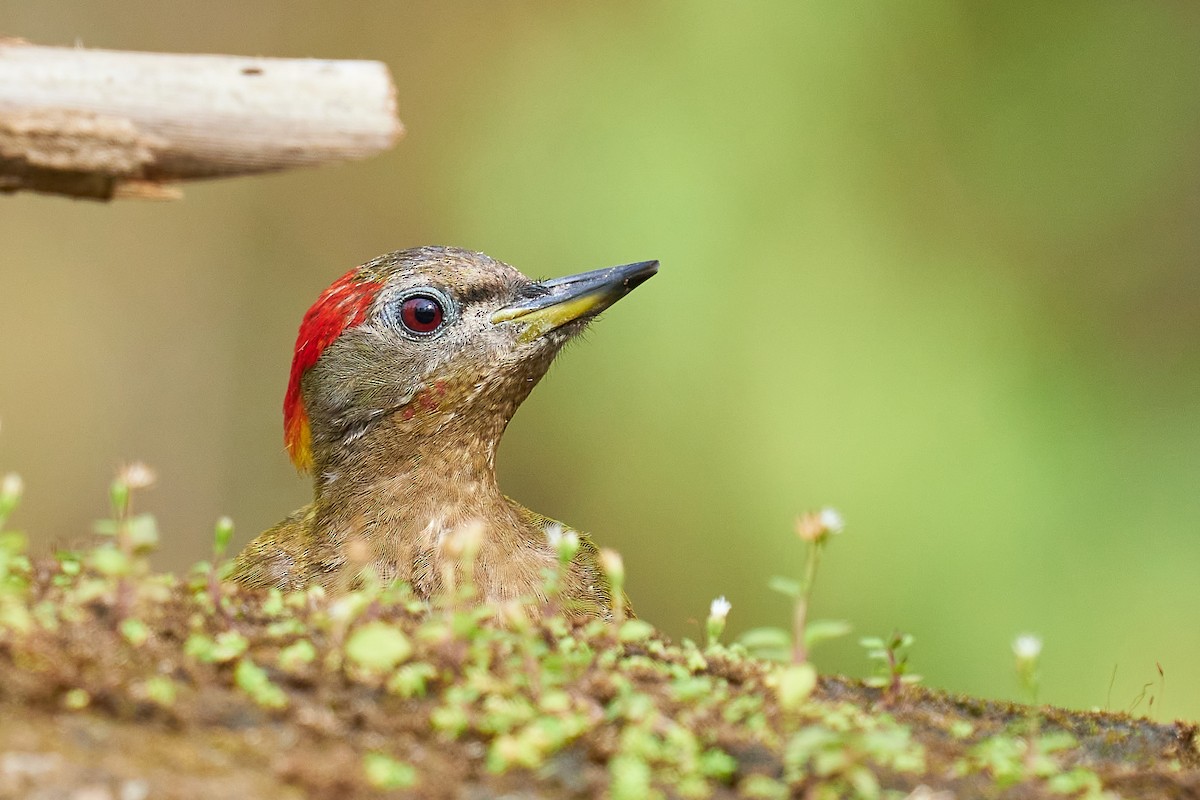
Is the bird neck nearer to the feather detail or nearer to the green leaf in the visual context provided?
the feather detail

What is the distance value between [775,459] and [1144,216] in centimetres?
258

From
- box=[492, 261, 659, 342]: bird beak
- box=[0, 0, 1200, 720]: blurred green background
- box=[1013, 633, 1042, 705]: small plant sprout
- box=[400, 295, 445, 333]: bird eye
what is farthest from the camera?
box=[0, 0, 1200, 720]: blurred green background

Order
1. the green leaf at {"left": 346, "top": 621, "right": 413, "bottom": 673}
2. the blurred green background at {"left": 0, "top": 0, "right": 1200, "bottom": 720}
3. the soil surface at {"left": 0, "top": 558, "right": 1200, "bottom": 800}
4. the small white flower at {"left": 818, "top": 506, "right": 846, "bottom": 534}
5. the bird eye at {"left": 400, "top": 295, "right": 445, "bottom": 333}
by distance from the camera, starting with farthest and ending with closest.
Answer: the blurred green background at {"left": 0, "top": 0, "right": 1200, "bottom": 720}, the bird eye at {"left": 400, "top": 295, "right": 445, "bottom": 333}, the small white flower at {"left": 818, "top": 506, "right": 846, "bottom": 534}, the green leaf at {"left": 346, "top": 621, "right": 413, "bottom": 673}, the soil surface at {"left": 0, "top": 558, "right": 1200, "bottom": 800}

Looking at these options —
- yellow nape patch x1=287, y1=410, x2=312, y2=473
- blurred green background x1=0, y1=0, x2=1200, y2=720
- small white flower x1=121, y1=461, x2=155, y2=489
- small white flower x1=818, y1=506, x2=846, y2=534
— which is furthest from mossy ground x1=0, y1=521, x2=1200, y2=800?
blurred green background x1=0, y1=0, x2=1200, y2=720

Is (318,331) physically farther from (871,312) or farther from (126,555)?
(871,312)

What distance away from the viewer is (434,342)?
13.3 feet

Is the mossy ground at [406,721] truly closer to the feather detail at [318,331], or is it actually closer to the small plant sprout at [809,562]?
the small plant sprout at [809,562]

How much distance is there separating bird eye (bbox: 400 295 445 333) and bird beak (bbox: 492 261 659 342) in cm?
20

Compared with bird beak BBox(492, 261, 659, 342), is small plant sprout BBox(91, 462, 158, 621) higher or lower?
lower

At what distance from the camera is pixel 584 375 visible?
723 centimetres

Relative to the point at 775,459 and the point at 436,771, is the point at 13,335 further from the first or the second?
the point at 436,771

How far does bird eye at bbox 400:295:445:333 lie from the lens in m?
4.07

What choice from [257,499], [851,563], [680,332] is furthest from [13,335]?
[851,563]

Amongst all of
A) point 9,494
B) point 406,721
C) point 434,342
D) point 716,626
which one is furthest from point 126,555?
point 434,342
